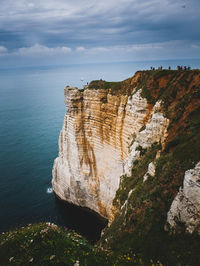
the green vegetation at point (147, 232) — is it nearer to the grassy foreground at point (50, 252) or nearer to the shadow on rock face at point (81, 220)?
the grassy foreground at point (50, 252)

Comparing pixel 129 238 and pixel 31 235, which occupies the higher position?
pixel 31 235

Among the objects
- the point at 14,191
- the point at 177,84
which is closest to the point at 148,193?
the point at 177,84

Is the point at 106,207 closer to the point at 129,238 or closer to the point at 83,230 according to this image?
the point at 83,230

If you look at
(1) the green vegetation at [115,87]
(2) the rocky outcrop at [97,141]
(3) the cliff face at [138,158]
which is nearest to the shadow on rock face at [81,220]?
(2) the rocky outcrop at [97,141]

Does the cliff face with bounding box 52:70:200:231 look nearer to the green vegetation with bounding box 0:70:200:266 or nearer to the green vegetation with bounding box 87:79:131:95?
the green vegetation with bounding box 87:79:131:95

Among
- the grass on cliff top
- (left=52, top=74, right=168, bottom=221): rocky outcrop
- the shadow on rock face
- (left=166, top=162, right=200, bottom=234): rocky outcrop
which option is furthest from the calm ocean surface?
(left=166, top=162, right=200, bottom=234): rocky outcrop
